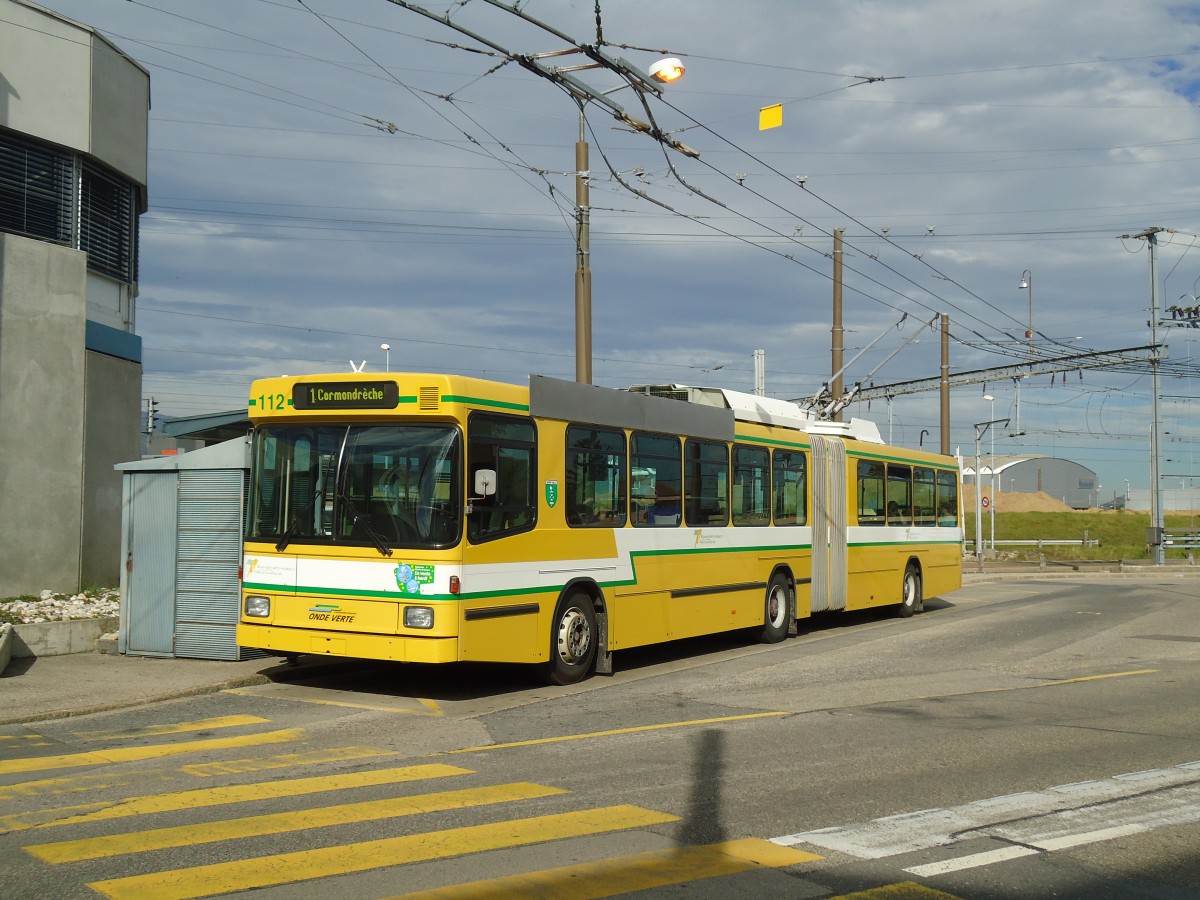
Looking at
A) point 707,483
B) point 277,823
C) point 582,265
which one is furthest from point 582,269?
point 277,823

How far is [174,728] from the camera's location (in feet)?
32.4

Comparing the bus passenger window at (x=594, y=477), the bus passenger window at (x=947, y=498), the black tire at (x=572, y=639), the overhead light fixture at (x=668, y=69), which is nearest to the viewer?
the black tire at (x=572, y=639)

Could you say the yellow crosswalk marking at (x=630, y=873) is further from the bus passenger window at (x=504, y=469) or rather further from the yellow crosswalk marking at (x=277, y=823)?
the bus passenger window at (x=504, y=469)

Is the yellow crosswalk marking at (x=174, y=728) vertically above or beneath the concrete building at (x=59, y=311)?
beneath

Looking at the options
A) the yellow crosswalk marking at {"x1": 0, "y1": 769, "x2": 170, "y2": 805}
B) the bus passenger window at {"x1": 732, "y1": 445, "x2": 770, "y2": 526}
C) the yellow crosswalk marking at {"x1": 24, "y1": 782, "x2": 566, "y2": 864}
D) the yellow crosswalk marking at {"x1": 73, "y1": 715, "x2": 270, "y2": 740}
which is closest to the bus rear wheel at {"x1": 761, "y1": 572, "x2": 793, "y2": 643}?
the bus passenger window at {"x1": 732, "y1": 445, "x2": 770, "y2": 526}

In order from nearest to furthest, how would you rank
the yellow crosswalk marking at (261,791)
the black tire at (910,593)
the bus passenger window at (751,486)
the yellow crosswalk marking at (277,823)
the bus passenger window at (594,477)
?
the yellow crosswalk marking at (277,823), the yellow crosswalk marking at (261,791), the bus passenger window at (594,477), the bus passenger window at (751,486), the black tire at (910,593)

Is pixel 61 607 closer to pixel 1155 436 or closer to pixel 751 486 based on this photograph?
pixel 751 486

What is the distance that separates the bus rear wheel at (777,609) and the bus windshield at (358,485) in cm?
718

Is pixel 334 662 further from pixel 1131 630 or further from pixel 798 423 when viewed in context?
pixel 1131 630

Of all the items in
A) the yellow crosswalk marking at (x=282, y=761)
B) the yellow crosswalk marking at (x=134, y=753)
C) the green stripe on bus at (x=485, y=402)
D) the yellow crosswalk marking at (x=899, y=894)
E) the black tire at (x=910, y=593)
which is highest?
the green stripe on bus at (x=485, y=402)

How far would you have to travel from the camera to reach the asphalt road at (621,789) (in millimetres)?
5602

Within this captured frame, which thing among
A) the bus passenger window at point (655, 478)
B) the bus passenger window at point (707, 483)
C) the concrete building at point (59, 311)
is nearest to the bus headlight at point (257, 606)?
Result: the bus passenger window at point (655, 478)

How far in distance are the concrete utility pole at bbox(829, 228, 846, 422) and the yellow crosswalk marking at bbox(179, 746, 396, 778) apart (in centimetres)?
2019

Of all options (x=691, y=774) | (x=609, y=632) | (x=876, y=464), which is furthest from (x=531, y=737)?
(x=876, y=464)
